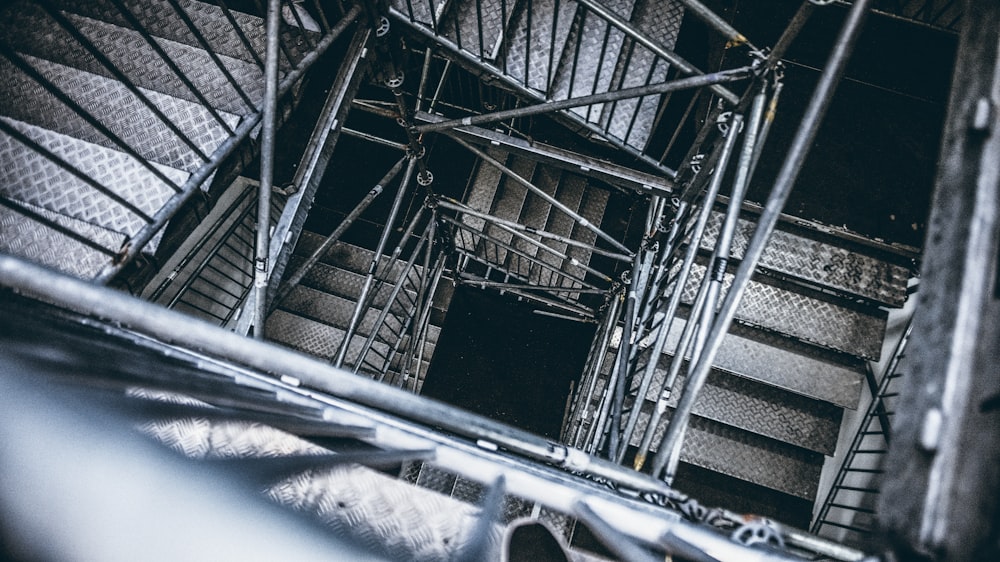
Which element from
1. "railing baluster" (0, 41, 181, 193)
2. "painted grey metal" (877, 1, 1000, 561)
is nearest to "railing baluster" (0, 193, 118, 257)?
"railing baluster" (0, 41, 181, 193)

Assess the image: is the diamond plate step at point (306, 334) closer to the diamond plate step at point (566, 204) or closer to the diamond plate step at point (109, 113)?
the diamond plate step at point (566, 204)

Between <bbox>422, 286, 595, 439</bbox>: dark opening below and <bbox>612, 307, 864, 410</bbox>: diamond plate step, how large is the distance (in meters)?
2.91

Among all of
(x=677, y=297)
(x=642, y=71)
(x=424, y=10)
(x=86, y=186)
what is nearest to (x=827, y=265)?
(x=677, y=297)

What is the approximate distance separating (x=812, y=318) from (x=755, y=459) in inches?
A: 58.7

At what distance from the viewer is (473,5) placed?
11.6 feet

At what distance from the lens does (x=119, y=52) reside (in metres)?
3.43

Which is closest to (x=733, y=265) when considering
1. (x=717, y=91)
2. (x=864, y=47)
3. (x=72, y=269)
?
(x=717, y=91)

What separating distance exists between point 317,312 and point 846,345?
6.16 m

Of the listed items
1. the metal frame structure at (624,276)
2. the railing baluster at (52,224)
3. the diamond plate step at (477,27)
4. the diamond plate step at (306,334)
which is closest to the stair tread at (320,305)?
the diamond plate step at (306,334)

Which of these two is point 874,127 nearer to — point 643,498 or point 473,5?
point 473,5

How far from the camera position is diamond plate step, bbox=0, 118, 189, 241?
2732 millimetres

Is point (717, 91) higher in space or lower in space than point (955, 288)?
higher

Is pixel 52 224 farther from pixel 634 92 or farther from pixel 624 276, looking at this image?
pixel 624 276

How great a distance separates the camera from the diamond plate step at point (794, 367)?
426cm
